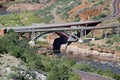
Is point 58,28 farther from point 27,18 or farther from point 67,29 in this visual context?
point 27,18

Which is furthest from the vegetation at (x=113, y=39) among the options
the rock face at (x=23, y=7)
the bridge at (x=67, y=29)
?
the rock face at (x=23, y=7)

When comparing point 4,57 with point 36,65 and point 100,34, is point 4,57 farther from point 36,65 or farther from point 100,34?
point 100,34

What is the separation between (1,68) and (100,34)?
74517mm

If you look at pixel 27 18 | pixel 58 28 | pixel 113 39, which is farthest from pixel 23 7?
pixel 113 39

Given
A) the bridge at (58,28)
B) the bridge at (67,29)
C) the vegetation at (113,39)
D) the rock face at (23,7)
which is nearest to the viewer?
the vegetation at (113,39)

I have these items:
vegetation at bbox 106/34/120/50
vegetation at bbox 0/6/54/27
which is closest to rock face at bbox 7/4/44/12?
vegetation at bbox 0/6/54/27

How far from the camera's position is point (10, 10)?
577 ft

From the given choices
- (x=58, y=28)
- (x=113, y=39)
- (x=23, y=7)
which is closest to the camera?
(x=113, y=39)

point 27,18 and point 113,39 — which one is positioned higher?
point 113,39

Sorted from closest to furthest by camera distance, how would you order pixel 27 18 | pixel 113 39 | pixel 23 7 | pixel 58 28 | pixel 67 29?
pixel 113 39 → pixel 67 29 → pixel 58 28 → pixel 27 18 → pixel 23 7

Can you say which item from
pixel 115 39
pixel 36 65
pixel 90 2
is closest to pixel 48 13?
pixel 90 2

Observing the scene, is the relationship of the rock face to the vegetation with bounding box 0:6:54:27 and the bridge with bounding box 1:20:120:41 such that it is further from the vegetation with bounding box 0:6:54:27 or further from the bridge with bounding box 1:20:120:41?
the bridge with bounding box 1:20:120:41

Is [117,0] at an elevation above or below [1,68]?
below

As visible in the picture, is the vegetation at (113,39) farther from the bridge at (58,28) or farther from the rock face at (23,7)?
the rock face at (23,7)
